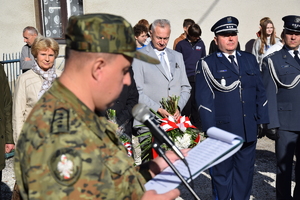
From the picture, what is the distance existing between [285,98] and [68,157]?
3.90 m

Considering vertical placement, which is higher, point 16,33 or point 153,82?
point 16,33

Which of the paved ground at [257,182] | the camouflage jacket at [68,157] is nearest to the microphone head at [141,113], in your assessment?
the camouflage jacket at [68,157]

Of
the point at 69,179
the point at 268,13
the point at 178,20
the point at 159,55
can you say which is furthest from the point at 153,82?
the point at 268,13

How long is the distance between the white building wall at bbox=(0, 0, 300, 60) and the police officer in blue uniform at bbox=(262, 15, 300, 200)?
20.9 feet

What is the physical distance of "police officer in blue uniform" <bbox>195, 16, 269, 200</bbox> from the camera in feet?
14.9

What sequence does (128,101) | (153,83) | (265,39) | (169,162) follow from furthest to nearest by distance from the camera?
(265,39), (153,83), (128,101), (169,162)

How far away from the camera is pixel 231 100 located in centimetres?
455

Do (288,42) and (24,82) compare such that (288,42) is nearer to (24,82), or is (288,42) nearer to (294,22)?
(294,22)

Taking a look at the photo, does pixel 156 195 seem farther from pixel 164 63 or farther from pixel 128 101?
pixel 164 63

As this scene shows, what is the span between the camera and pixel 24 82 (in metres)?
4.52

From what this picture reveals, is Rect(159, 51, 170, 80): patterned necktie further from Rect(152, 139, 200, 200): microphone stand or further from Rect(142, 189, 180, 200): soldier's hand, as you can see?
Rect(142, 189, 180, 200): soldier's hand

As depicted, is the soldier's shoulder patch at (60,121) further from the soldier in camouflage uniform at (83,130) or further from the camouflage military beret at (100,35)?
the camouflage military beret at (100,35)

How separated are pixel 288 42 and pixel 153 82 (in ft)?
5.54

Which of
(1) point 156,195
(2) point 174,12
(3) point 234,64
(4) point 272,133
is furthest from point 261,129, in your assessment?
(2) point 174,12
